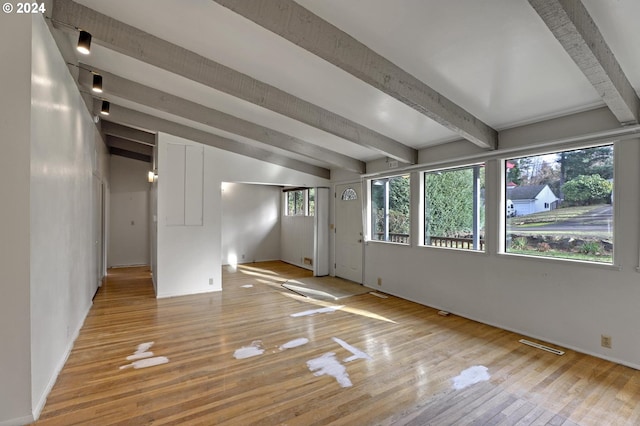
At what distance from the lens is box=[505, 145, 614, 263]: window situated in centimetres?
318

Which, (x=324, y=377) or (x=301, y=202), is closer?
(x=324, y=377)

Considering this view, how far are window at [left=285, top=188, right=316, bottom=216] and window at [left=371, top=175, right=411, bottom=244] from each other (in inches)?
88.8

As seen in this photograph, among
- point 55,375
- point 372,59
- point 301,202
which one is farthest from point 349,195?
Answer: point 55,375

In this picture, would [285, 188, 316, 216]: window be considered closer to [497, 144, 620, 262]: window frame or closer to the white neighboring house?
[497, 144, 620, 262]: window frame

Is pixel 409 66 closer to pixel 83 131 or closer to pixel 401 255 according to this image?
pixel 401 255

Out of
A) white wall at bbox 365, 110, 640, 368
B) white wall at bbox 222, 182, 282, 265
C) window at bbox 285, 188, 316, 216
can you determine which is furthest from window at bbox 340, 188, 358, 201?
white wall at bbox 222, 182, 282, 265

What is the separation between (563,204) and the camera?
3473mm

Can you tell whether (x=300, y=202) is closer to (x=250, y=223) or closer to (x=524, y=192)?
(x=250, y=223)

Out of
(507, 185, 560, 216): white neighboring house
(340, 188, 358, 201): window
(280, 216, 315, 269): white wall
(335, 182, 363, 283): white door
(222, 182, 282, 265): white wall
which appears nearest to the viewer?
(507, 185, 560, 216): white neighboring house

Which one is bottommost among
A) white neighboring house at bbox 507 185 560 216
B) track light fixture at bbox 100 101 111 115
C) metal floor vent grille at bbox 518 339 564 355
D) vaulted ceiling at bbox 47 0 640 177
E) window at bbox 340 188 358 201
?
metal floor vent grille at bbox 518 339 564 355

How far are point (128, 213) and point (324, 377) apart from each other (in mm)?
7908

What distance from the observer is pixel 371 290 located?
5.93 metres

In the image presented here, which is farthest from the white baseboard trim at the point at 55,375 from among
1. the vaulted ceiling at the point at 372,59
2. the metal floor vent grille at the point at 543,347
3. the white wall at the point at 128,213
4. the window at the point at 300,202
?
the window at the point at 300,202

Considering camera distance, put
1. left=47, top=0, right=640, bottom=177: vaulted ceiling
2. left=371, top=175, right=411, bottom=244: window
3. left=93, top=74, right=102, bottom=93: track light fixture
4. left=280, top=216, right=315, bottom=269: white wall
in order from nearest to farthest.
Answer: left=47, top=0, right=640, bottom=177: vaulted ceiling
left=93, top=74, right=102, bottom=93: track light fixture
left=371, top=175, right=411, bottom=244: window
left=280, top=216, right=315, bottom=269: white wall
